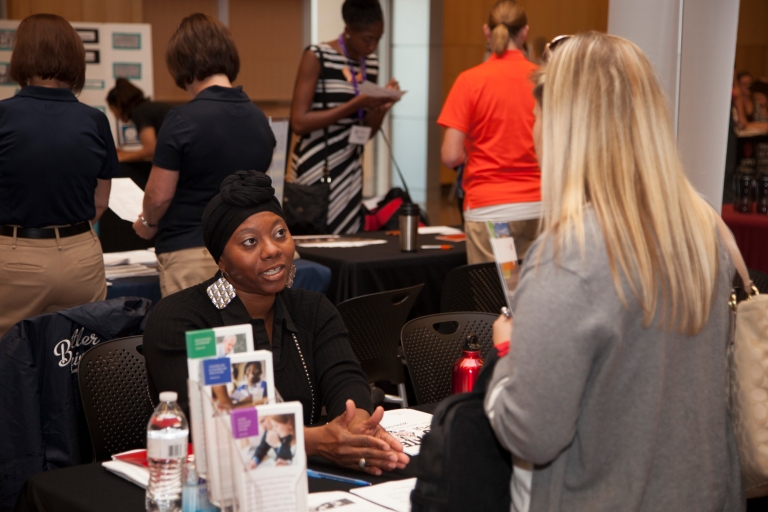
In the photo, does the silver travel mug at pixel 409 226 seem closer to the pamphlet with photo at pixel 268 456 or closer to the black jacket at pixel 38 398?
the black jacket at pixel 38 398

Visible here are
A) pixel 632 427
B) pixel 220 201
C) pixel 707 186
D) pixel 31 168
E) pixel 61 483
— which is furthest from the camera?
pixel 707 186

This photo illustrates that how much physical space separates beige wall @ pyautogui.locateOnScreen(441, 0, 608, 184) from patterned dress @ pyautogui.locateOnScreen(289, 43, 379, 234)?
661cm

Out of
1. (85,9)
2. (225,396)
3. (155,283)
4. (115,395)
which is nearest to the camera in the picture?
(225,396)

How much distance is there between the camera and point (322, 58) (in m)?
4.64

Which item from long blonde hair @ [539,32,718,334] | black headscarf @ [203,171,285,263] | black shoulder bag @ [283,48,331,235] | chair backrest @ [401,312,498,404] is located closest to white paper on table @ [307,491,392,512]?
long blonde hair @ [539,32,718,334]

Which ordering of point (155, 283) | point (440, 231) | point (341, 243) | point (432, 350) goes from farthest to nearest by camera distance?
point (440, 231) → point (341, 243) → point (155, 283) → point (432, 350)

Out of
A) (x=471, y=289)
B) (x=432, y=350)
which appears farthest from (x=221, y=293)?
(x=471, y=289)

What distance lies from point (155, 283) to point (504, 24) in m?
1.85

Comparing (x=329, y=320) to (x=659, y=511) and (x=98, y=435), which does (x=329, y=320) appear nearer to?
(x=98, y=435)

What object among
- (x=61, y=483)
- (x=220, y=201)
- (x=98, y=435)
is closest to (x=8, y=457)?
(x=98, y=435)

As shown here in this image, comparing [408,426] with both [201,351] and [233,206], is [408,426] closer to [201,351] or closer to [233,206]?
[233,206]

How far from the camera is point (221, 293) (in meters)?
2.16

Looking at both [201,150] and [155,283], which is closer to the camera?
[201,150]

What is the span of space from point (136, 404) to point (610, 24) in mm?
2758
